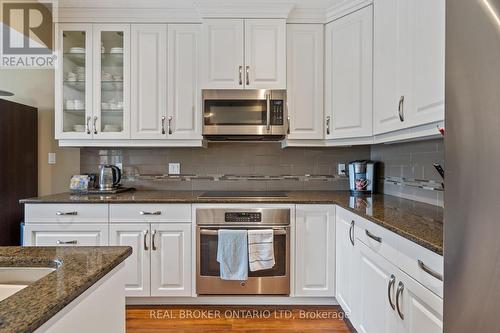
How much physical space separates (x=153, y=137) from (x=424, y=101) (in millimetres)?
1984

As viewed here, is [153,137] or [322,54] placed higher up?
[322,54]

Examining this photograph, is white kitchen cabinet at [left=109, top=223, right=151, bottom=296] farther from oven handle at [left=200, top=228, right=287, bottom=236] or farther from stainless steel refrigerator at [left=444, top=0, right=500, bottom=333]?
stainless steel refrigerator at [left=444, top=0, right=500, bottom=333]

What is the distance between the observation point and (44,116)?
9.72 feet

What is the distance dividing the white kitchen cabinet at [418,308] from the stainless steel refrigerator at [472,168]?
297mm

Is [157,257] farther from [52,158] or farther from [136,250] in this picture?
[52,158]

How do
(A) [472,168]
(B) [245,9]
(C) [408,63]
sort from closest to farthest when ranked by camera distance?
(A) [472,168]
(C) [408,63]
(B) [245,9]

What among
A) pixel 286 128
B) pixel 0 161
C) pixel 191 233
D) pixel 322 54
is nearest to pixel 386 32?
pixel 322 54

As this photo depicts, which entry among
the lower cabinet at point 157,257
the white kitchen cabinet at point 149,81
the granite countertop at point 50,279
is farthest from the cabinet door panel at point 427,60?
the white kitchen cabinet at point 149,81

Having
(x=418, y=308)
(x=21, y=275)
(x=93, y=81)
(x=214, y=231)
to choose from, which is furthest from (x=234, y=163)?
(x=21, y=275)

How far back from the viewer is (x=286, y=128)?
2.53 meters

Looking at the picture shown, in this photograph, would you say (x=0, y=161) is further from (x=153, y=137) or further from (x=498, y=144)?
(x=498, y=144)

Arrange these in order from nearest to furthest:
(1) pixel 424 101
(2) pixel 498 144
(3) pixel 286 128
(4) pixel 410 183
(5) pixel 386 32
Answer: (2) pixel 498 144
(1) pixel 424 101
(5) pixel 386 32
(4) pixel 410 183
(3) pixel 286 128

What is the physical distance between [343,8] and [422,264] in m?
2.06

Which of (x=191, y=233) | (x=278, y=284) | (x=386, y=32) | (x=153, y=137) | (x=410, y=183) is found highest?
(x=386, y=32)
